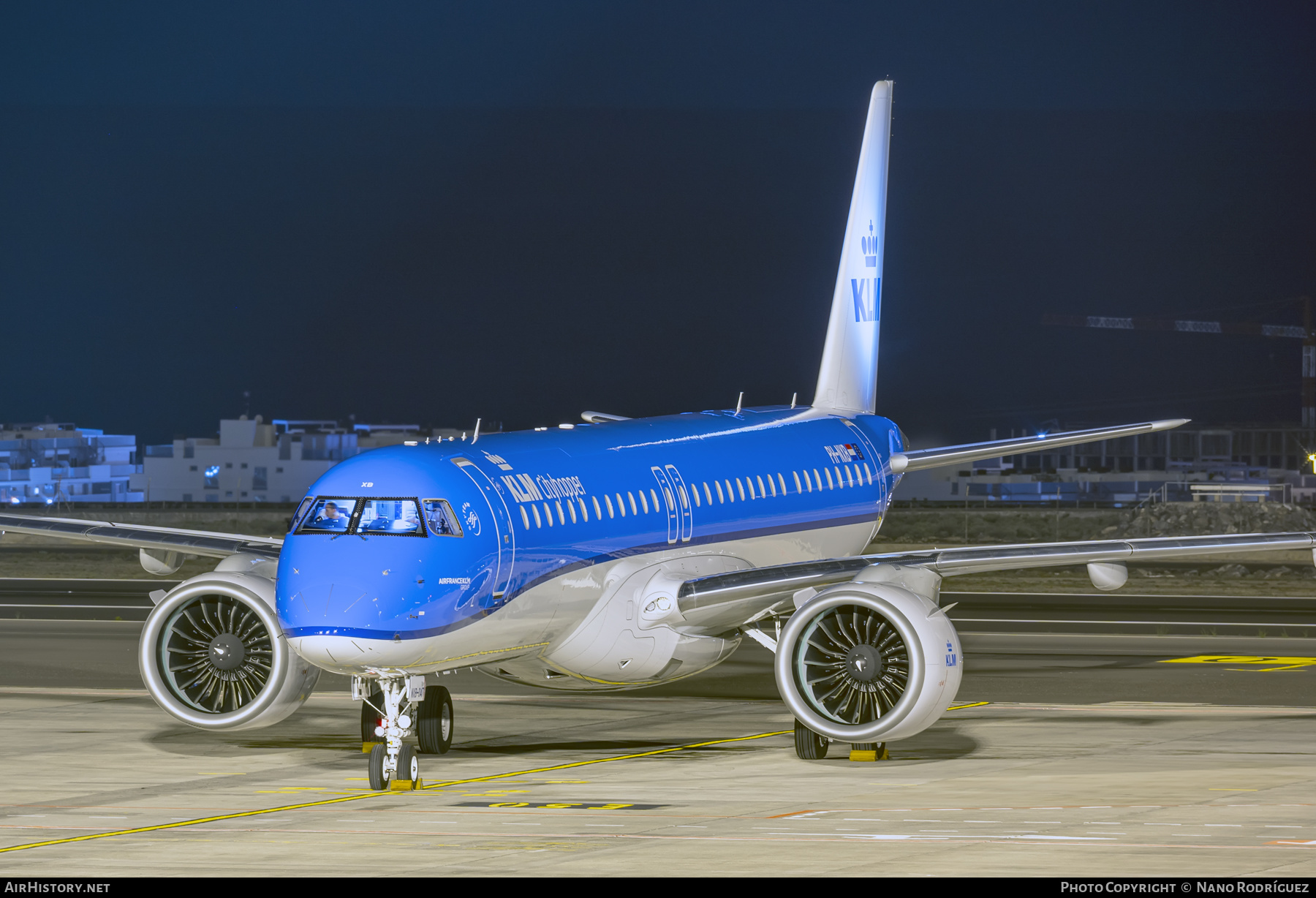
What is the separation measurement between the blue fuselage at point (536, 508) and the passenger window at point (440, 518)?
23mm

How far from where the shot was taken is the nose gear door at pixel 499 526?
2359cm

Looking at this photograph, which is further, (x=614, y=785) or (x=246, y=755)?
(x=246, y=755)

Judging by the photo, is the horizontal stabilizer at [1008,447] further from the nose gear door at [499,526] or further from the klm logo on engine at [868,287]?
the nose gear door at [499,526]

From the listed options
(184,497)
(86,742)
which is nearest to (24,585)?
(86,742)

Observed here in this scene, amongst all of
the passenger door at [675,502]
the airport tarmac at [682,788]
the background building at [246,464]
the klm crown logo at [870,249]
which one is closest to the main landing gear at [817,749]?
the airport tarmac at [682,788]

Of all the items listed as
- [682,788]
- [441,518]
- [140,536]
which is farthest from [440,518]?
[140,536]

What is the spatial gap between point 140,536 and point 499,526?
29.6ft

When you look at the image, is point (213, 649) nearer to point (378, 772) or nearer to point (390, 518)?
point (378, 772)

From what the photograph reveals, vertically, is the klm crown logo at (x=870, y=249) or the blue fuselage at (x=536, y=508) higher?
the klm crown logo at (x=870, y=249)

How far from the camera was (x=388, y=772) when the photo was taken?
22766mm

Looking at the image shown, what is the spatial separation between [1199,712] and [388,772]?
14921mm

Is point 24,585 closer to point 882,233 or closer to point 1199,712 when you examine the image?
point 882,233

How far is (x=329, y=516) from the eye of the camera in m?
22.6

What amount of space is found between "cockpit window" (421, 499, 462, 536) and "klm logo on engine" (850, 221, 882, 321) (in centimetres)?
2065
